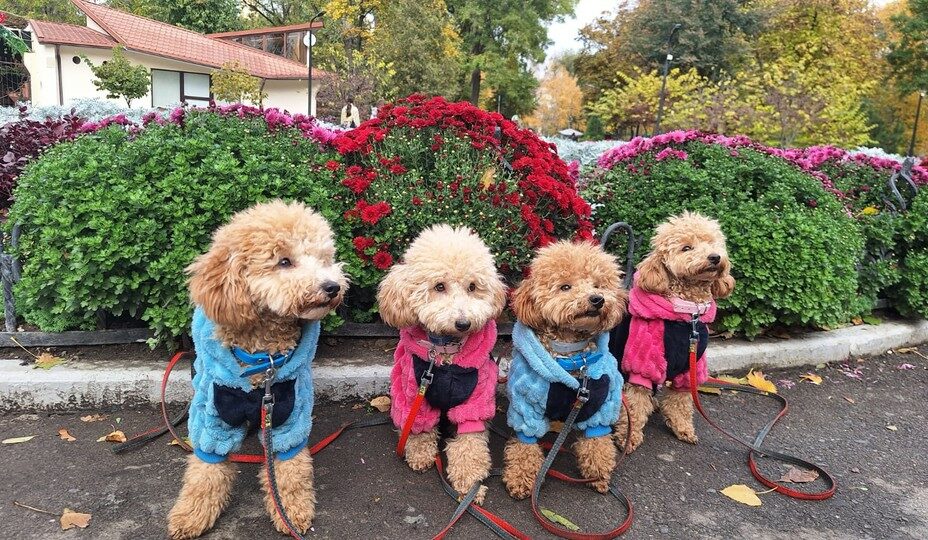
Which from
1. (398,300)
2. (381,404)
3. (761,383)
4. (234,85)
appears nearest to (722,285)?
(761,383)

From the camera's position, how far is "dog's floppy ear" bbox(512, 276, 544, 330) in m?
3.01

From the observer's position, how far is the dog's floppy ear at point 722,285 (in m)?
3.54

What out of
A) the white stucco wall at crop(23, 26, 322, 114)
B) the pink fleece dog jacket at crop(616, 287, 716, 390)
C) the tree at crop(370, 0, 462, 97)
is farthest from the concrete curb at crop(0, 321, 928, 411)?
the tree at crop(370, 0, 462, 97)

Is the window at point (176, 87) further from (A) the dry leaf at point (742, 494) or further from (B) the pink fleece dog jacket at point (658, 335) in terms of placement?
(A) the dry leaf at point (742, 494)

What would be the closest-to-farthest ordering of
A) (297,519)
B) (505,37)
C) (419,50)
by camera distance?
(297,519) < (419,50) < (505,37)

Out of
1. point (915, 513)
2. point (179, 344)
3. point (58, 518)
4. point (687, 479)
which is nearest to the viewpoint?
point (58, 518)

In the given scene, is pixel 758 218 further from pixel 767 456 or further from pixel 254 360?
pixel 254 360

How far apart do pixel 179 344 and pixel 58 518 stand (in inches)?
53.8

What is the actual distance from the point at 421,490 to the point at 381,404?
934mm

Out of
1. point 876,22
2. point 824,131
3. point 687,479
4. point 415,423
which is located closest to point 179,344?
point 415,423

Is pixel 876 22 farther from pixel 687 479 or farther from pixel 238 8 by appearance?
pixel 238 8

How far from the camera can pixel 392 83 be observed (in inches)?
1236

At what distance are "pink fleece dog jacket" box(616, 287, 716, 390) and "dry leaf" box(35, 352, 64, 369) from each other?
368 centimetres

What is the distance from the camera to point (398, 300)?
2912mm
